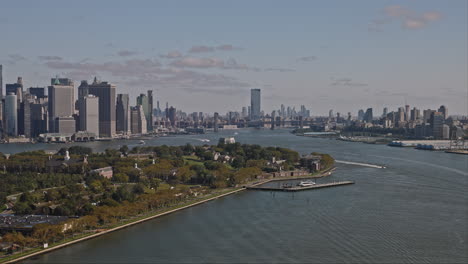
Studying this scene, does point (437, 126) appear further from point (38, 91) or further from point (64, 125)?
point (38, 91)

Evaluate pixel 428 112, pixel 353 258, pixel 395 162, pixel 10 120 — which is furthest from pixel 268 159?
pixel 428 112

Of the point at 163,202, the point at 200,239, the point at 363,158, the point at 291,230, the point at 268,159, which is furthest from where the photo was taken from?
the point at 363,158

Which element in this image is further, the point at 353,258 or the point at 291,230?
the point at 291,230

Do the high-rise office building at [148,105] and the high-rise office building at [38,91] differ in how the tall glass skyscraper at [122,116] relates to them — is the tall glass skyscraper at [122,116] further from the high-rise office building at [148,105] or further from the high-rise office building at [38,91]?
the high-rise office building at [38,91]

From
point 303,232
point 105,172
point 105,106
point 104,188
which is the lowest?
point 303,232

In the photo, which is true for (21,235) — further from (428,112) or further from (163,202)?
(428,112)

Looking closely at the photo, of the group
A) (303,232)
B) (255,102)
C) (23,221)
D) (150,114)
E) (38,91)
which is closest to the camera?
(303,232)

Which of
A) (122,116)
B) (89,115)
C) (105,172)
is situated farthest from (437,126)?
(105,172)
